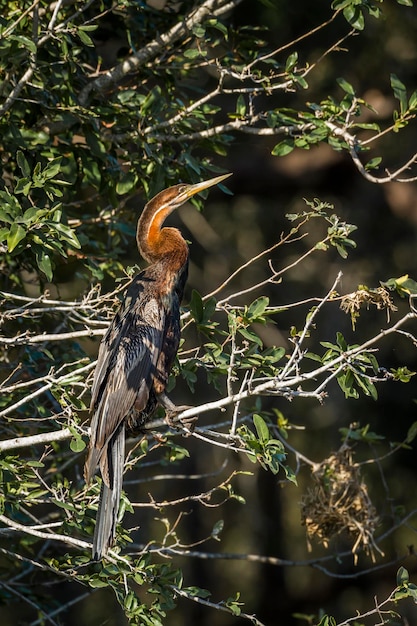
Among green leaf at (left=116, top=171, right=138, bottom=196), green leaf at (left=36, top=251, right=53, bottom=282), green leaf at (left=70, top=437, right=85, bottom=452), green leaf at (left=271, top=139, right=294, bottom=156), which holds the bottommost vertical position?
green leaf at (left=271, top=139, right=294, bottom=156)

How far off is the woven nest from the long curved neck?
1.03 m

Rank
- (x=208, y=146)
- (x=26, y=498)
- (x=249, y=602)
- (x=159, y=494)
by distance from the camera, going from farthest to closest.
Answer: (x=159, y=494), (x=249, y=602), (x=208, y=146), (x=26, y=498)

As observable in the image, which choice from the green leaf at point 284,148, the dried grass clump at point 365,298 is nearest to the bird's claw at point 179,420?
the dried grass clump at point 365,298

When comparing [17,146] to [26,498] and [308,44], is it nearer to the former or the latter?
[26,498]

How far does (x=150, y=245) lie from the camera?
3.98 m

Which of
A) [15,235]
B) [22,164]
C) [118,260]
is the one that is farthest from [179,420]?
[118,260]

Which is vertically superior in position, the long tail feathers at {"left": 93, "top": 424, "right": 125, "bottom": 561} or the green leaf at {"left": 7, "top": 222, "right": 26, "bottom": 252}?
Result: the green leaf at {"left": 7, "top": 222, "right": 26, "bottom": 252}

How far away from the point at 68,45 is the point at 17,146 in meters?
0.44

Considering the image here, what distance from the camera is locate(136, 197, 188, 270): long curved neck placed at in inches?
152

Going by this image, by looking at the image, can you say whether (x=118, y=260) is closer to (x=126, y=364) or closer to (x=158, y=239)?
(x=158, y=239)

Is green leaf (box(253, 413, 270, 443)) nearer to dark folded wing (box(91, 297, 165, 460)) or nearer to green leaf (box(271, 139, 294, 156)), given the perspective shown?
dark folded wing (box(91, 297, 165, 460))

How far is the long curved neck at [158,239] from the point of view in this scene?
3.87 metres

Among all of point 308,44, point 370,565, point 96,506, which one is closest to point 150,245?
point 96,506

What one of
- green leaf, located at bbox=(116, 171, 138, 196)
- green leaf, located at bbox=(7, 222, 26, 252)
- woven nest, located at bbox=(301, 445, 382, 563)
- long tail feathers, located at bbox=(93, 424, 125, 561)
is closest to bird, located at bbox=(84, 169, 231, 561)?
long tail feathers, located at bbox=(93, 424, 125, 561)
